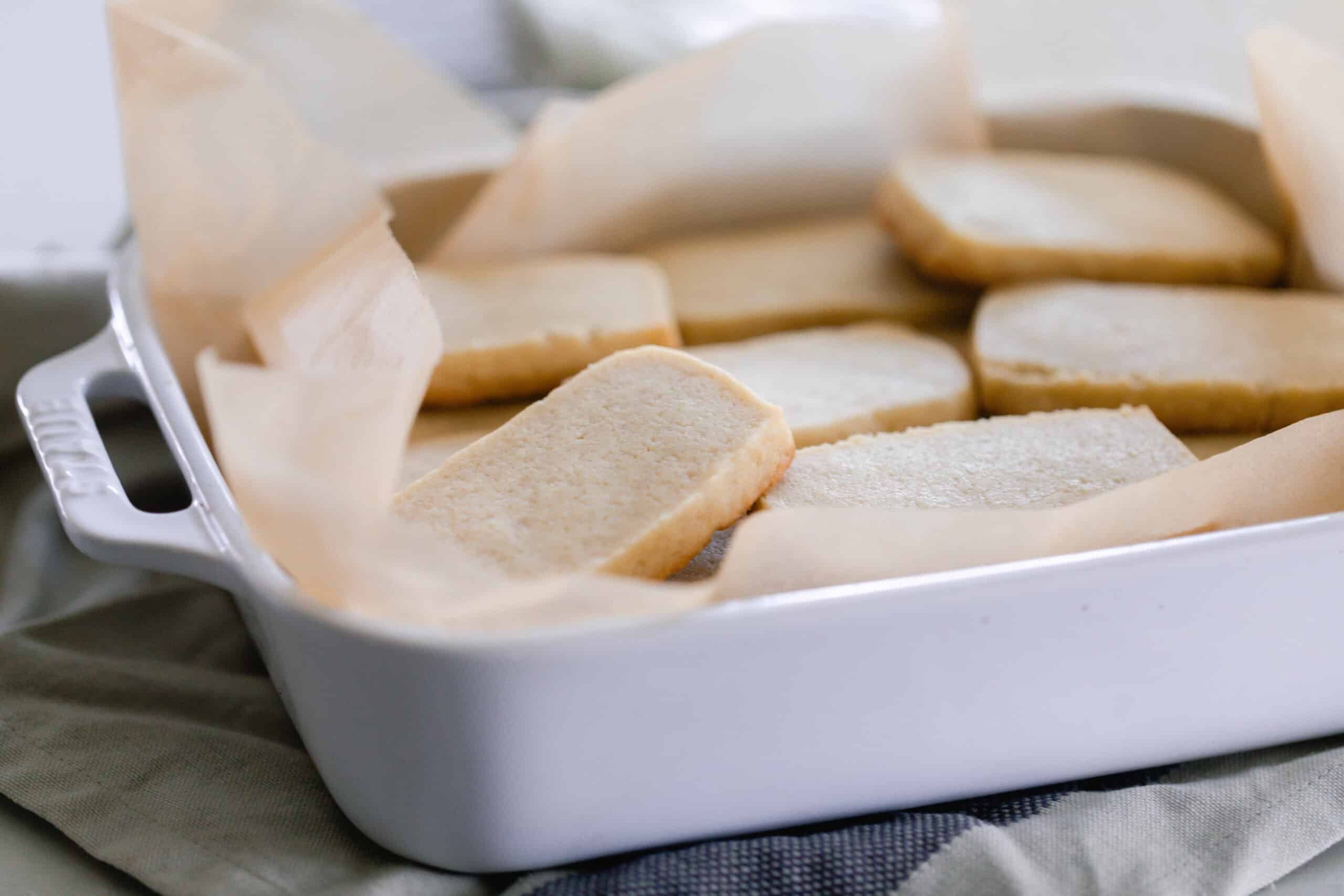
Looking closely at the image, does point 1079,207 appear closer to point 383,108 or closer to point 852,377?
point 852,377

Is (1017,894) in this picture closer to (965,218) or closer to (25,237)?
(965,218)

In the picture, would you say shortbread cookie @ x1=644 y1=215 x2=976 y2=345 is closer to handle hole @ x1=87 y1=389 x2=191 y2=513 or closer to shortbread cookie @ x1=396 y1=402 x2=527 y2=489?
shortbread cookie @ x1=396 y1=402 x2=527 y2=489

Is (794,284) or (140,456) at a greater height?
(794,284)

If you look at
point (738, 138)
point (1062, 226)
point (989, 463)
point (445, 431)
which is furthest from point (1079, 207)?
point (445, 431)

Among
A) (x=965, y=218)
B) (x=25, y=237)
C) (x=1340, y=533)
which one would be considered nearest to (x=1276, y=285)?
(x=965, y=218)

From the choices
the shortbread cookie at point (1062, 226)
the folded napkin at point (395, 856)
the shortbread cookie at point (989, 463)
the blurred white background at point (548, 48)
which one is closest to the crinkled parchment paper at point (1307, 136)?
the shortbread cookie at point (1062, 226)

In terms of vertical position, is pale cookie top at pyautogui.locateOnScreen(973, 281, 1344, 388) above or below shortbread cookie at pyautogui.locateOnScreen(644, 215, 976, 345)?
above

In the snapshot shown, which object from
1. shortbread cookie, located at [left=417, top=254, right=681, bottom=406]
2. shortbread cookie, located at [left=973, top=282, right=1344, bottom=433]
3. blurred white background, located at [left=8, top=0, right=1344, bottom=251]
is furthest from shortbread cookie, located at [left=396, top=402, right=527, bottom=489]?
blurred white background, located at [left=8, top=0, right=1344, bottom=251]
